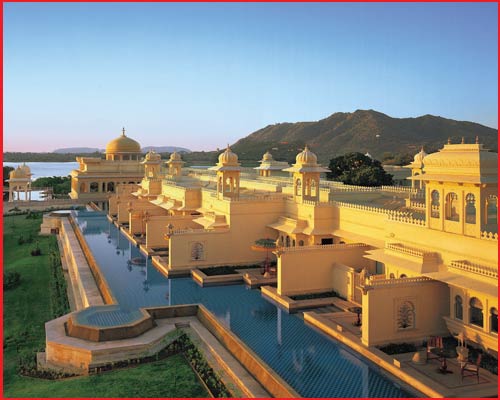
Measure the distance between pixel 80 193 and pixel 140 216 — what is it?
72.1ft

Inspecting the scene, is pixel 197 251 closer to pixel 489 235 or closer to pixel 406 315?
pixel 406 315

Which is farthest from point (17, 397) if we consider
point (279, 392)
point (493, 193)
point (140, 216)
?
point (140, 216)

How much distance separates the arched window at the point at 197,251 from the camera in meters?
20.4

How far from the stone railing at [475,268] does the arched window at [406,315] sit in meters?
1.37

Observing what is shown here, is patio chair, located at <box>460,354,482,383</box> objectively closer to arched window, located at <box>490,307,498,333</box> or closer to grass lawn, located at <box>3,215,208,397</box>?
arched window, located at <box>490,307,498,333</box>

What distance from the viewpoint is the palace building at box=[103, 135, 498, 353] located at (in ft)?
Answer: 38.6

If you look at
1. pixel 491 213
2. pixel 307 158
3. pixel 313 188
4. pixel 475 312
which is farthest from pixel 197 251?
pixel 475 312

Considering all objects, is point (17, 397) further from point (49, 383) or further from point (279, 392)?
point (279, 392)

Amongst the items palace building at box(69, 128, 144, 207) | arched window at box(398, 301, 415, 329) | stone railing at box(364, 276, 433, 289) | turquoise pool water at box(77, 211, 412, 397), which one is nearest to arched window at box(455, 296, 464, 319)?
stone railing at box(364, 276, 433, 289)

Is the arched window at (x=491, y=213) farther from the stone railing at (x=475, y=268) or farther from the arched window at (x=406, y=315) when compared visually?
the arched window at (x=406, y=315)

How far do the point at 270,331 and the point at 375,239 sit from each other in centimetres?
527

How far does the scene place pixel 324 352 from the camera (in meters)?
11.8

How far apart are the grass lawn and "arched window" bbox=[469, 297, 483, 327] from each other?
6140mm

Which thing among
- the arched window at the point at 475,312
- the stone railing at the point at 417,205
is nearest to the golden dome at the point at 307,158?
the stone railing at the point at 417,205
